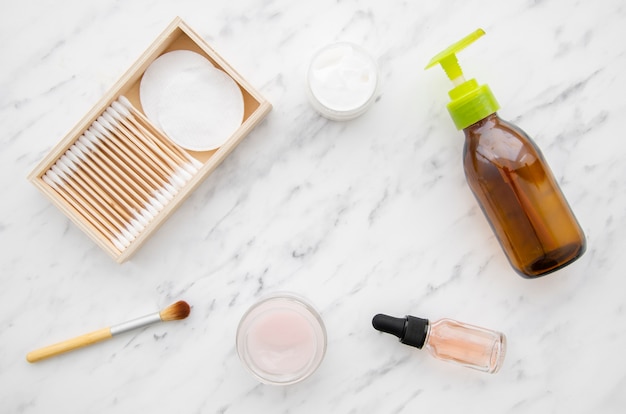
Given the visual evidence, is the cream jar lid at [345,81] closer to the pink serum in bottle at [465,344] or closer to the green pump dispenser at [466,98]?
the green pump dispenser at [466,98]

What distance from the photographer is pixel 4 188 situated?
2.36 feet

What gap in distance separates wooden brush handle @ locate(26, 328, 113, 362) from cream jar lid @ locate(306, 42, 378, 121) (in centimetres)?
42

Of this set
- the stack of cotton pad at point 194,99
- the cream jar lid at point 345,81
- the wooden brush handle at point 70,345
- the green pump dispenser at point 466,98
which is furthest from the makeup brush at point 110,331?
the green pump dispenser at point 466,98

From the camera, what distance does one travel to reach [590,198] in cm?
71

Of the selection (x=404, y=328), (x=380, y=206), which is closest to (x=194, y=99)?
(x=380, y=206)

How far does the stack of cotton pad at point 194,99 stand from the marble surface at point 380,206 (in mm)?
46

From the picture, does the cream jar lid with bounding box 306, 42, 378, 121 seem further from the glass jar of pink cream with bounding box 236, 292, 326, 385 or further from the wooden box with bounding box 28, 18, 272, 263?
the glass jar of pink cream with bounding box 236, 292, 326, 385

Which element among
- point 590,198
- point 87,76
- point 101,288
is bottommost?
point 590,198

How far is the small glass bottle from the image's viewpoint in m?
0.61

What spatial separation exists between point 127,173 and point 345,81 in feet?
0.99

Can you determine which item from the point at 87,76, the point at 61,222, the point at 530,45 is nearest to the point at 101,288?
the point at 61,222

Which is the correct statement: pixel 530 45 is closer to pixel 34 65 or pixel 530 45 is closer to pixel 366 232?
pixel 366 232

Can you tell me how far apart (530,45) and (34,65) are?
2.20 feet

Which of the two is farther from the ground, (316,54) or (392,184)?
(316,54)
